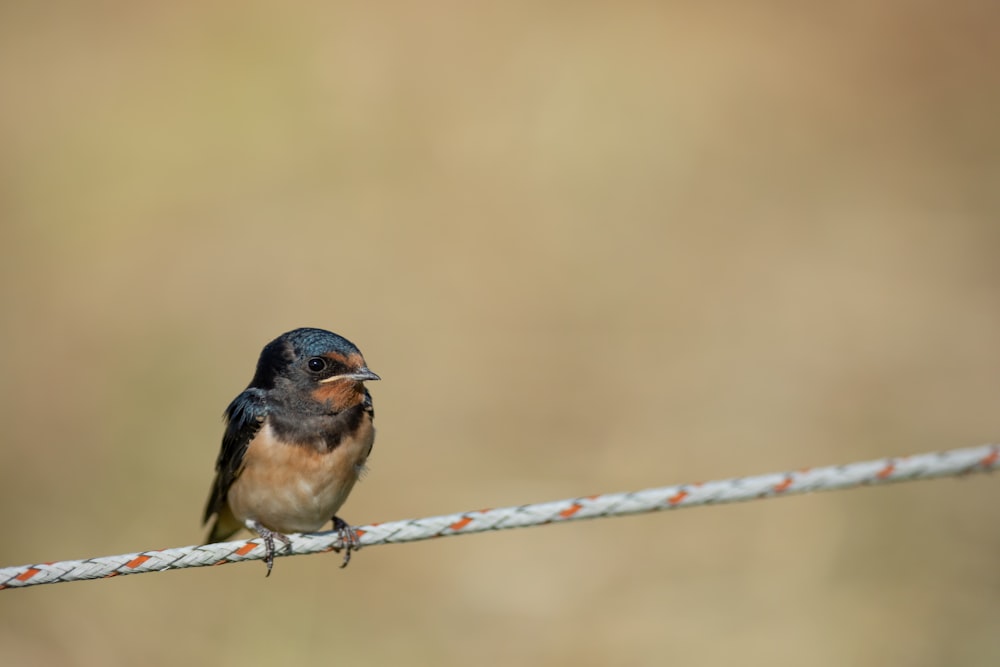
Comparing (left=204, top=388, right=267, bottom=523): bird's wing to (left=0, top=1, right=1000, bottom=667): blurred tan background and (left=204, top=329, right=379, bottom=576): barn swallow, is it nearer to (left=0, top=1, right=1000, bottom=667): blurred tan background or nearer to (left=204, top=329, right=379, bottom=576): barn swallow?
(left=204, top=329, right=379, bottom=576): barn swallow

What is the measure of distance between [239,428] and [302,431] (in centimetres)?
21

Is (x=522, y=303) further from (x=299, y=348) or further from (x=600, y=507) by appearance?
(x=600, y=507)

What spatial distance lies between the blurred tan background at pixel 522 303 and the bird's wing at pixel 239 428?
5.13 feet

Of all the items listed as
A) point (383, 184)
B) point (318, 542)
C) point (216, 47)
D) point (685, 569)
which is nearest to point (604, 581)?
point (685, 569)

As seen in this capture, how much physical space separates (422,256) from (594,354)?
127 centimetres

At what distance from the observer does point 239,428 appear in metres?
3.17

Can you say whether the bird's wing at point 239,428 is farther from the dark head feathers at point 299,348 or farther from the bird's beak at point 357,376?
the bird's beak at point 357,376

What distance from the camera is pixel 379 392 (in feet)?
20.9

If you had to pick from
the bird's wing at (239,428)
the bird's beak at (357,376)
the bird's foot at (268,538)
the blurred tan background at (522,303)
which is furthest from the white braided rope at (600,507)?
the blurred tan background at (522,303)

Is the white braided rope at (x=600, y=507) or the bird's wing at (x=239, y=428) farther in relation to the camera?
the bird's wing at (x=239, y=428)

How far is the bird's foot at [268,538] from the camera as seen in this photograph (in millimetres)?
2787

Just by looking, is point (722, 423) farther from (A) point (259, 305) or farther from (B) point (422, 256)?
(A) point (259, 305)

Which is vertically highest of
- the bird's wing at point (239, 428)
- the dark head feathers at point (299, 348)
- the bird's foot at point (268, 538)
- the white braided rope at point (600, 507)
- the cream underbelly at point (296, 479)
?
the dark head feathers at point (299, 348)

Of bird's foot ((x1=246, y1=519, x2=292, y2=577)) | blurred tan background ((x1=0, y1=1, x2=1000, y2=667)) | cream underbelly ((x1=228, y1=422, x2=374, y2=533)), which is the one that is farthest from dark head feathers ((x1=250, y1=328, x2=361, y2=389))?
blurred tan background ((x1=0, y1=1, x2=1000, y2=667))
